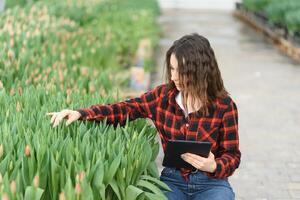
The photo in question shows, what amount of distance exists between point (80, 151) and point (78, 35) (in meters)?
3.97

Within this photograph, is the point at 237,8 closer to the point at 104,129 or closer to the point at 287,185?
the point at 287,185

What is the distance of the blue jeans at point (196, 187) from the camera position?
9.22 feet

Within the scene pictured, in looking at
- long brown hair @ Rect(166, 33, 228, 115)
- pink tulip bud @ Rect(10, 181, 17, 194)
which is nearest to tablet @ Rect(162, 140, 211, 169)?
long brown hair @ Rect(166, 33, 228, 115)

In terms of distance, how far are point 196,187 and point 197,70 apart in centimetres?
52

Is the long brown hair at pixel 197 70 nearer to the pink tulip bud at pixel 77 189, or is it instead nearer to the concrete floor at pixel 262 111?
the pink tulip bud at pixel 77 189

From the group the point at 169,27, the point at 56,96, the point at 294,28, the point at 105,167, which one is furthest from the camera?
the point at 169,27

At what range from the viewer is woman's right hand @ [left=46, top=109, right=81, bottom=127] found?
9.24ft

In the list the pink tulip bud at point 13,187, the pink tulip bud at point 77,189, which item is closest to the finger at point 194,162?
the pink tulip bud at point 77,189

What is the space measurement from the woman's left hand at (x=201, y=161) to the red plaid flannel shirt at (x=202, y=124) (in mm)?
70

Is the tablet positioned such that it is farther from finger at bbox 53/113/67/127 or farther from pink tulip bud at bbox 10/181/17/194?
pink tulip bud at bbox 10/181/17/194

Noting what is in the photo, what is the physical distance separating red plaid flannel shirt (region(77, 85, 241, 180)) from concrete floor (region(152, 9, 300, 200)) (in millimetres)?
1391

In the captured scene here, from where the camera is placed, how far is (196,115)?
113 inches

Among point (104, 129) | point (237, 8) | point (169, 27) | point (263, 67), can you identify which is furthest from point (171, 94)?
point (237, 8)

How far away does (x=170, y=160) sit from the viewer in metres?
2.73
